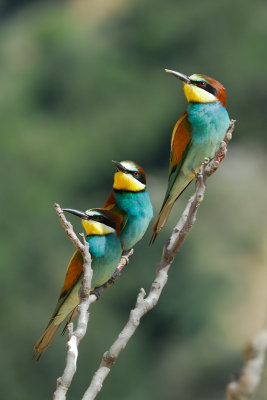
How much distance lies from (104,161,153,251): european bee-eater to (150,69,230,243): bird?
0.09 m

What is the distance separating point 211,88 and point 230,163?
34.8 ft

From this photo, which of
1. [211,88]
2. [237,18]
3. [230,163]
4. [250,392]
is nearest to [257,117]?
[230,163]

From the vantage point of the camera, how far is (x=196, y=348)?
9.48 meters

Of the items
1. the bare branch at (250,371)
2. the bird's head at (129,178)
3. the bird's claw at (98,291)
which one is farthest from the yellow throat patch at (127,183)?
the bare branch at (250,371)

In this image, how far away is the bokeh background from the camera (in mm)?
9320

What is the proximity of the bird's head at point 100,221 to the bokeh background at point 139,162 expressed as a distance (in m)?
5.21

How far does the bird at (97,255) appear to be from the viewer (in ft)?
5.00

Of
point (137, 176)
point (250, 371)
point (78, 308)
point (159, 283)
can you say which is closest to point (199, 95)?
point (137, 176)

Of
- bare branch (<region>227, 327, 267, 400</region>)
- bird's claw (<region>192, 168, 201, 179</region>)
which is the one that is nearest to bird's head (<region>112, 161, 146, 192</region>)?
bird's claw (<region>192, 168, 201, 179</region>)

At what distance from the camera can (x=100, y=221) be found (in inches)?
60.2

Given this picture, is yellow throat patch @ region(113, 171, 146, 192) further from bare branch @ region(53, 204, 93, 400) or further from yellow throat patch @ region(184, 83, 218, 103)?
bare branch @ region(53, 204, 93, 400)

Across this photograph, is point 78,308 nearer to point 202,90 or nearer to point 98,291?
point 98,291

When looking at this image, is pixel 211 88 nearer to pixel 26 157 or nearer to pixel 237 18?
pixel 26 157

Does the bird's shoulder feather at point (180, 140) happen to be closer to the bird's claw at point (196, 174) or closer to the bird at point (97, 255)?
the bird's claw at point (196, 174)
